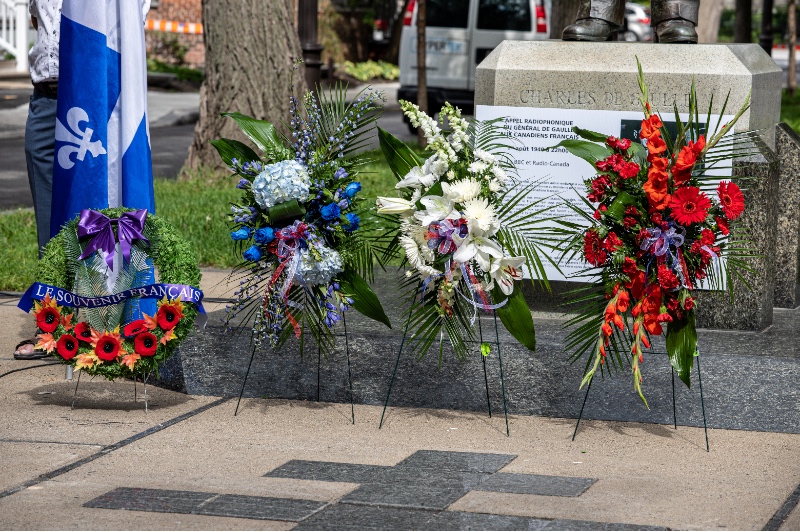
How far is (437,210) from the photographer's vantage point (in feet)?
16.6

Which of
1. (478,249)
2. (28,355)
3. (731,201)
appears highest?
(731,201)

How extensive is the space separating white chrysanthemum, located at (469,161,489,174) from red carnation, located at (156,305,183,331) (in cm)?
141

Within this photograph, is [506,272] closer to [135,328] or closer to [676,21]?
[135,328]

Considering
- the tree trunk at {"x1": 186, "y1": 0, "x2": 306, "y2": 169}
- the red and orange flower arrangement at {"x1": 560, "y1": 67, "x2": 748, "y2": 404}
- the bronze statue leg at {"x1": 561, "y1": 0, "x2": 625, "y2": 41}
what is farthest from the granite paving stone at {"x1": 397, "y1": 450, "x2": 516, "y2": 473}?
the tree trunk at {"x1": 186, "y1": 0, "x2": 306, "y2": 169}

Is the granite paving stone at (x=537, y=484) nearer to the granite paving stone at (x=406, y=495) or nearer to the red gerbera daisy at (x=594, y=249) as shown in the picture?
the granite paving stone at (x=406, y=495)

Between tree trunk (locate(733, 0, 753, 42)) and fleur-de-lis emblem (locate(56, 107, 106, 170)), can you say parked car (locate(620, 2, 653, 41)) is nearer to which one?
tree trunk (locate(733, 0, 753, 42))

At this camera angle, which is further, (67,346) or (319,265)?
(67,346)

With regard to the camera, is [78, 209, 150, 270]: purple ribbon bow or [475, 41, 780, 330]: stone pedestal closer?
[78, 209, 150, 270]: purple ribbon bow

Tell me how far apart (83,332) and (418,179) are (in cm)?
161

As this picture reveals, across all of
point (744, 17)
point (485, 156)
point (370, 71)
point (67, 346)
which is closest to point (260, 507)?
point (67, 346)

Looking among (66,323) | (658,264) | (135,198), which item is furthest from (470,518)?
(135,198)

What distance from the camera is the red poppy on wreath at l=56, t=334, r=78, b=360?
5465 millimetres

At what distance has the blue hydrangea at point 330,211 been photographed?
17.2ft

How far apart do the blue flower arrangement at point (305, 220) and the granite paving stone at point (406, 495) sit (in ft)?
3.34
